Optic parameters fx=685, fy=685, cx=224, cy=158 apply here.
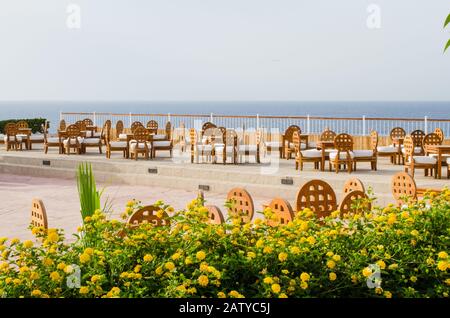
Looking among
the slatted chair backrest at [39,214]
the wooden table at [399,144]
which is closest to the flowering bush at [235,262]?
the slatted chair backrest at [39,214]

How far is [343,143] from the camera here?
13.3 meters

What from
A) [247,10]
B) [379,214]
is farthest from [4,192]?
[247,10]

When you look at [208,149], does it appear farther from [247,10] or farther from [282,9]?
[282,9]

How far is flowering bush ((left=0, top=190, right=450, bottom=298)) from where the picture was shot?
2811 mm

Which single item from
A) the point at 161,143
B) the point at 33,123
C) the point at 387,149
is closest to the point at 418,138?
the point at 387,149

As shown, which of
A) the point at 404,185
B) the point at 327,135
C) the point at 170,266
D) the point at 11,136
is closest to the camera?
the point at 170,266

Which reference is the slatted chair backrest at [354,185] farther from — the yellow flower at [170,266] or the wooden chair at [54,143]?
the wooden chair at [54,143]

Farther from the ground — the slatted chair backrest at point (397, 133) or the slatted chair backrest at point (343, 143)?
the slatted chair backrest at point (397, 133)

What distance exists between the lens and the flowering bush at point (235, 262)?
2811 mm

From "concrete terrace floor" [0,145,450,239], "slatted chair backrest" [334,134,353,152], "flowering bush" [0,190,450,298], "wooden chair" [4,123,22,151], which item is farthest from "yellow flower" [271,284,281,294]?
"wooden chair" [4,123,22,151]

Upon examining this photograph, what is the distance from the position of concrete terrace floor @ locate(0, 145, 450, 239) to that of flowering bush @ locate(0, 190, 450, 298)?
6181 millimetres

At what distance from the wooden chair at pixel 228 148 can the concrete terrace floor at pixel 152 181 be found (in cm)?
26

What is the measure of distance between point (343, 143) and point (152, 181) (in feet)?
13.4

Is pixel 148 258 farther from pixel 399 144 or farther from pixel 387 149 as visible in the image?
pixel 399 144
